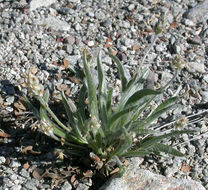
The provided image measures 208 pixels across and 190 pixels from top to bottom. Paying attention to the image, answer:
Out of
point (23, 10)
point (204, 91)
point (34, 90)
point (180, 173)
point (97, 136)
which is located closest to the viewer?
point (34, 90)

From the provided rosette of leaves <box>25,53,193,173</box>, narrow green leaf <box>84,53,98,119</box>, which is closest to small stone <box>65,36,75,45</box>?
rosette of leaves <box>25,53,193,173</box>

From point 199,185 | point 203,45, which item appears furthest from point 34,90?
point 203,45

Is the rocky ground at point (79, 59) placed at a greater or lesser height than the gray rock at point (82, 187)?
greater

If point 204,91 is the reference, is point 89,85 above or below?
above

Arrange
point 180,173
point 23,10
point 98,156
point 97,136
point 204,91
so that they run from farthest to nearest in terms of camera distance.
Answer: point 23,10
point 204,91
point 180,173
point 98,156
point 97,136

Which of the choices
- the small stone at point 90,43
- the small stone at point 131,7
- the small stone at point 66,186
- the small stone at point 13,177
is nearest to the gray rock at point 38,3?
the small stone at point 90,43

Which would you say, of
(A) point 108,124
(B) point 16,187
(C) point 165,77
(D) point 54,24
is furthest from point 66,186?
(D) point 54,24

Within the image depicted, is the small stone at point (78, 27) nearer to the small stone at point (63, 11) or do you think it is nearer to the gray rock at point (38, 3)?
the small stone at point (63, 11)

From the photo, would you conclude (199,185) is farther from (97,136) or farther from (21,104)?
(21,104)
